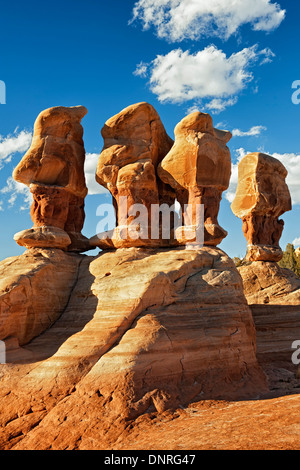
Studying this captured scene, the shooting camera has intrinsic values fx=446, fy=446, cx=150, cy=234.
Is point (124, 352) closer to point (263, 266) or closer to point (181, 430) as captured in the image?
point (181, 430)

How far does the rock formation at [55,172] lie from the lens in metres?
10.8

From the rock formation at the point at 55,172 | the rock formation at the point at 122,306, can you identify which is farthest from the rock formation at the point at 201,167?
the rock formation at the point at 55,172

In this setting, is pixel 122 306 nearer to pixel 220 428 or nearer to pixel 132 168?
pixel 220 428

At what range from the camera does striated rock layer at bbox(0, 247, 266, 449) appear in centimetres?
671

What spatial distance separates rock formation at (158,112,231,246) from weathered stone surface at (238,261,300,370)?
4.18 m

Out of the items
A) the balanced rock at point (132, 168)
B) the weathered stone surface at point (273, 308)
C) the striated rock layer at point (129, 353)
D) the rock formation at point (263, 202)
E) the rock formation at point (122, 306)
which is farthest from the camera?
the rock formation at point (263, 202)

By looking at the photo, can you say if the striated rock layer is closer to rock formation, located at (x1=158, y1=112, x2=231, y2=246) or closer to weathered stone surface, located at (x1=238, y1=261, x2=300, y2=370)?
rock formation, located at (x1=158, y1=112, x2=231, y2=246)

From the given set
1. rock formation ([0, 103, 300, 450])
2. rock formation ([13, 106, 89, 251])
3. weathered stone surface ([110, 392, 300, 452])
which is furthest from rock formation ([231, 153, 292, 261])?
weathered stone surface ([110, 392, 300, 452])

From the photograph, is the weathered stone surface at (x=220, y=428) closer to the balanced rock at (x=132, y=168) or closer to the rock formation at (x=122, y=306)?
the rock formation at (x=122, y=306)

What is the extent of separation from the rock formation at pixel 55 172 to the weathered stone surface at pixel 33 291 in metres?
0.72

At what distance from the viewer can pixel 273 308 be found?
13531 mm

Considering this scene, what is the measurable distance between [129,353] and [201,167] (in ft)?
15.9

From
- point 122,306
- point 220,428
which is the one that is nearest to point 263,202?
point 122,306
